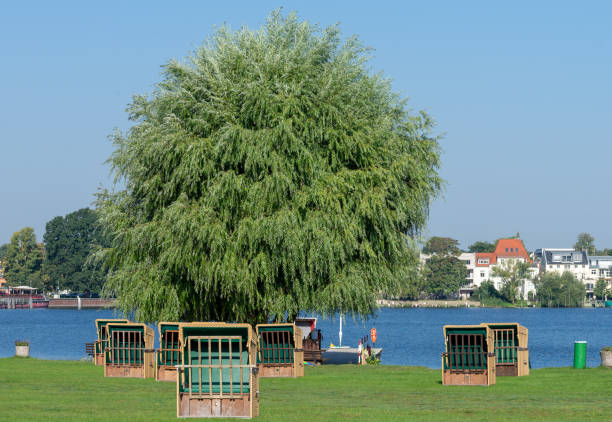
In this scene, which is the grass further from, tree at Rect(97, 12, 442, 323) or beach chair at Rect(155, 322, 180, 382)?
tree at Rect(97, 12, 442, 323)

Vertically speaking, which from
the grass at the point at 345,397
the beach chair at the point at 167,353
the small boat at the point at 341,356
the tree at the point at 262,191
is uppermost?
the tree at the point at 262,191

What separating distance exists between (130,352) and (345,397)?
9.29 meters

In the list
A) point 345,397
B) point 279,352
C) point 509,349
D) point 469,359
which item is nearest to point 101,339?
point 279,352

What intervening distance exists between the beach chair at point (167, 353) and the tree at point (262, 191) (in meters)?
8.40

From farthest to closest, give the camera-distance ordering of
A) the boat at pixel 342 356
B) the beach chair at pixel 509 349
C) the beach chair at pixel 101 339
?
the boat at pixel 342 356 < the beach chair at pixel 101 339 < the beach chair at pixel 509 349

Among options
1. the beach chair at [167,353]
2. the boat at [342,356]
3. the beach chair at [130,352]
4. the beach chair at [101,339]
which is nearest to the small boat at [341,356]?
the boat at [342,356]

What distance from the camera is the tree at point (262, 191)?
37.0 m

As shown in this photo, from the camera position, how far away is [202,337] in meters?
18.2

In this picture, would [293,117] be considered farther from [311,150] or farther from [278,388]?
[278,388]

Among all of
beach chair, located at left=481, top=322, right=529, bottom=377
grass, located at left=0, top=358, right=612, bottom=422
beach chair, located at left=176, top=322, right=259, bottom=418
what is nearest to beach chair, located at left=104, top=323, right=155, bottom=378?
grass, located at left=0, top=358, right=612, bottom=422

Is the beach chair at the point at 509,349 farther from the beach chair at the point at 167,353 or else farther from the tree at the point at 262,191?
the beach chair at the point at 167,353

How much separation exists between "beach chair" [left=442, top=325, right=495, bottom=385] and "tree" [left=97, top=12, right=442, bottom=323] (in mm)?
10203

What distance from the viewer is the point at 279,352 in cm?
3105

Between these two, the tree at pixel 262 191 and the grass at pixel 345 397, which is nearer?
the grass at pixel 345 397
